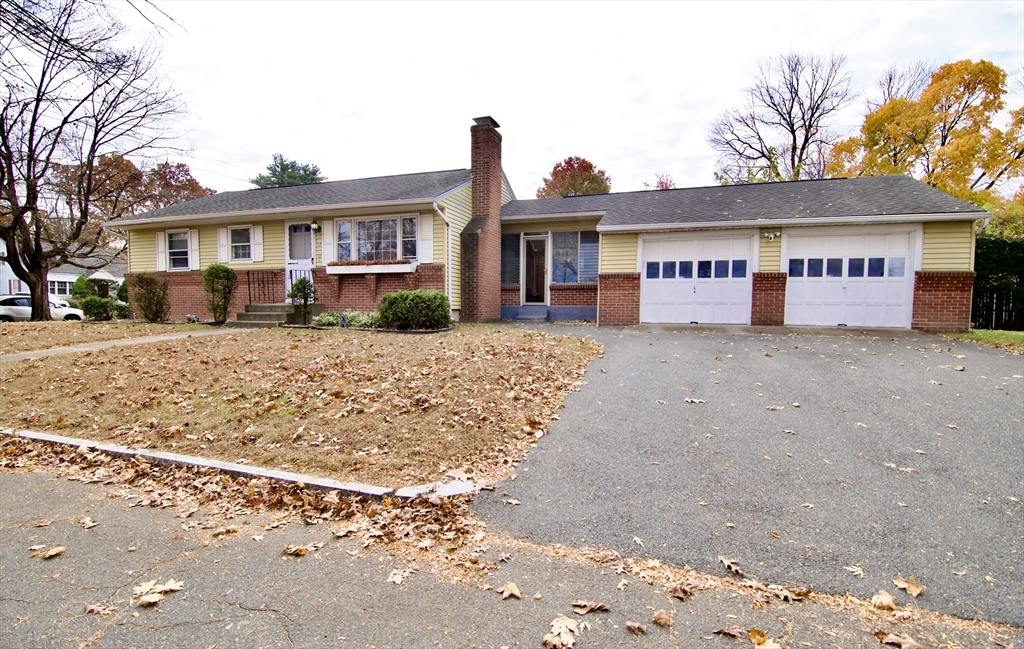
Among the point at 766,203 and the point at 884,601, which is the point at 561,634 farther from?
the point at 766,203

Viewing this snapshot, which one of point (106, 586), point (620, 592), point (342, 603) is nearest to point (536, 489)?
point (620, 592)

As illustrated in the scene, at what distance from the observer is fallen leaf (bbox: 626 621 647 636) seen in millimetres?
2272

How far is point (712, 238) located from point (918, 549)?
11.5m

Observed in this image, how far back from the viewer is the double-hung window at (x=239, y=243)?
16.4m

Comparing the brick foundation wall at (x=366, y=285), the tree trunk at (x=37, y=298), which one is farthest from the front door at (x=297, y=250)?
the tree trunk at (x=37, y=298)

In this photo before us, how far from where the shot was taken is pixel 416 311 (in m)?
11.5

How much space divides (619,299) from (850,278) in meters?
5.75

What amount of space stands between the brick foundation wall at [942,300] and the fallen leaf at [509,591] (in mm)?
13678

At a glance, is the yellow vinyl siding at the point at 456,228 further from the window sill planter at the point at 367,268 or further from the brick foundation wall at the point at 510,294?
the brick foundation wall at the point at 510,294

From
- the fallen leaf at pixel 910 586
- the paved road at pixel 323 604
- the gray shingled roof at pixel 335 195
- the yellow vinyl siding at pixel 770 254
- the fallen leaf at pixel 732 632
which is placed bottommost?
the paved road at pixel 323 604

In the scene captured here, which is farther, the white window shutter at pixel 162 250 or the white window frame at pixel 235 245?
the white window shutter at pixel 162 250

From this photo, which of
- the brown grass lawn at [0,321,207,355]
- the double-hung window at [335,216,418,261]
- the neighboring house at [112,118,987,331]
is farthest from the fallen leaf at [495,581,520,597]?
A: the double-hung window at [335,216,418,261]

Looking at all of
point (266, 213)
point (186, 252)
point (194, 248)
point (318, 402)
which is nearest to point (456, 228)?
point (266, 213)

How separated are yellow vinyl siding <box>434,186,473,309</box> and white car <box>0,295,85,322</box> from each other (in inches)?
701
